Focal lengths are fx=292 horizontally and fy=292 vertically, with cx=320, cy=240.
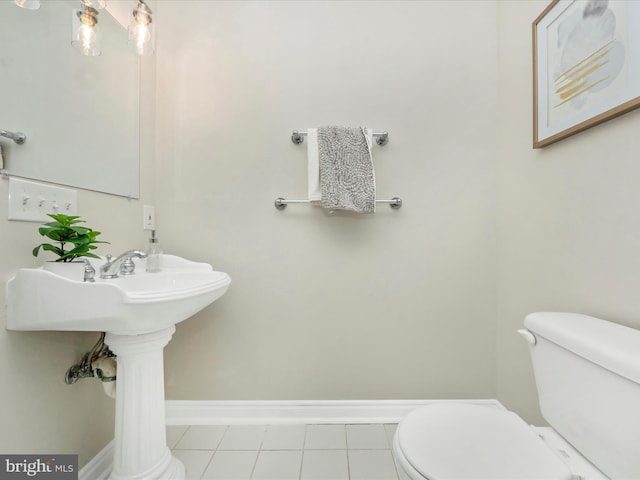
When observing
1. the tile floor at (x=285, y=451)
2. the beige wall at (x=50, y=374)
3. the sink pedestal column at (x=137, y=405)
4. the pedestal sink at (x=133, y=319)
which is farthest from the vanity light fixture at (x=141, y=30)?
the tile floor at (x=285, y=451)

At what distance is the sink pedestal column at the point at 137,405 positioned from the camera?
0.93 meters

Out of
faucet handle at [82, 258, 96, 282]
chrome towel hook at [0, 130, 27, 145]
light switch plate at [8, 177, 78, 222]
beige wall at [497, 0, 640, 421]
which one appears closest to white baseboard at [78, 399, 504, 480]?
beige wall at [497, 0, 640, 421]

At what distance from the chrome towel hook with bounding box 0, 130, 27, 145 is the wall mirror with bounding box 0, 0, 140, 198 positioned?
0.01 meters

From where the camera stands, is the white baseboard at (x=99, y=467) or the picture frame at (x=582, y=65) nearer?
the picture frame at (x=582, y=65)

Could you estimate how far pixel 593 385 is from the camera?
0.66 m

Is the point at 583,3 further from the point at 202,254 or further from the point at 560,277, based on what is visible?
the point at 202,254

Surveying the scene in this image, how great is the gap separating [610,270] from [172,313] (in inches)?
50.0

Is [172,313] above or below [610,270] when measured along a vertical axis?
below

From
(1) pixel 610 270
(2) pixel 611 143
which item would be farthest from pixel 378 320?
(2) pixel 611 143

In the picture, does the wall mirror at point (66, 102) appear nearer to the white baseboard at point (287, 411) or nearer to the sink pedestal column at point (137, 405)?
the sink pedestal column at point (137, 405)

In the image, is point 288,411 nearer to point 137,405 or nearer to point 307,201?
point 137,405

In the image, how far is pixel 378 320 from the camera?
142 cm

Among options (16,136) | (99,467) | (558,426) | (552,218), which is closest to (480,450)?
(558,426)

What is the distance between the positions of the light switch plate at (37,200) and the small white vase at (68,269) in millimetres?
151
